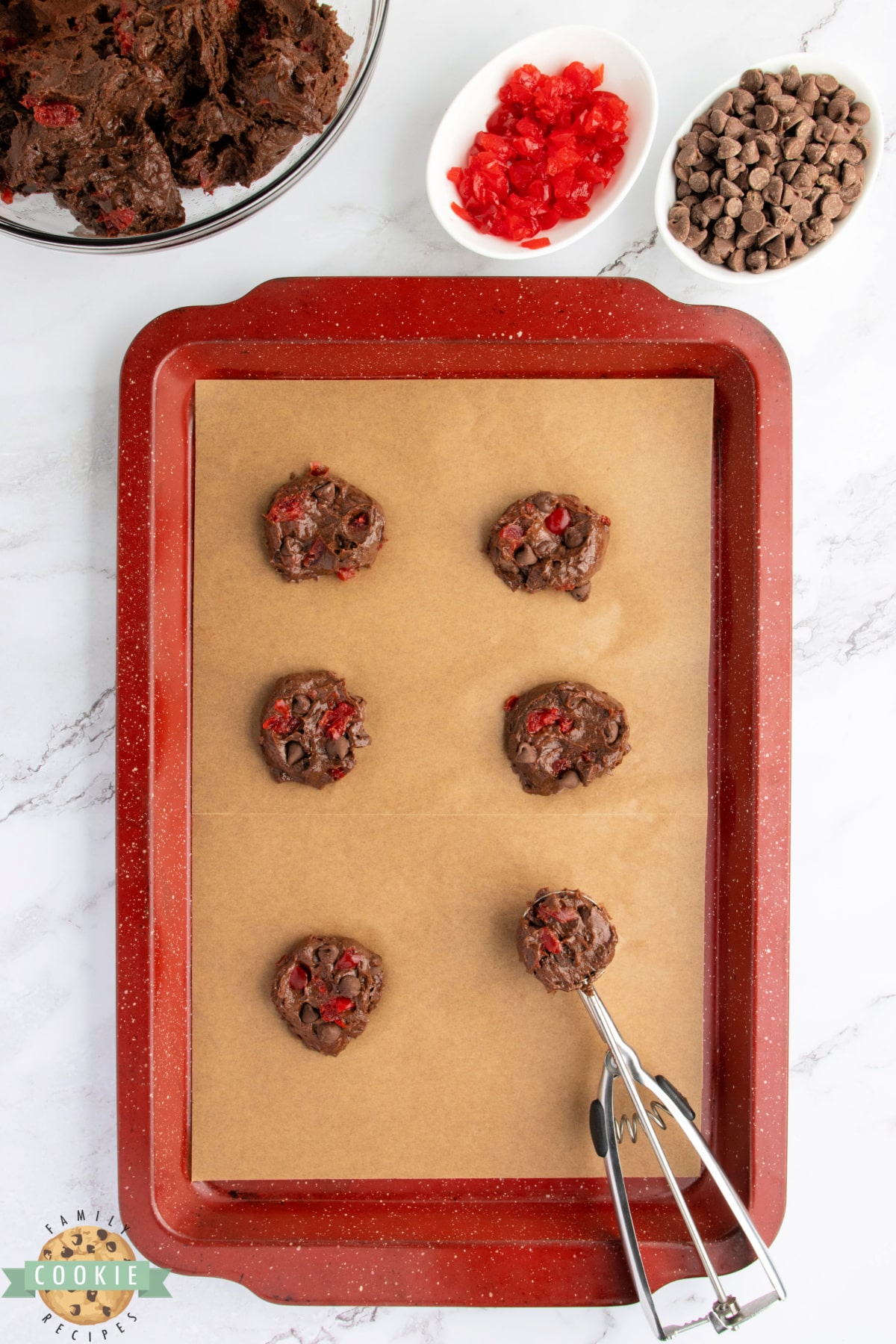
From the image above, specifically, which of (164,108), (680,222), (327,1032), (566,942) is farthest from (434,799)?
(164,108)

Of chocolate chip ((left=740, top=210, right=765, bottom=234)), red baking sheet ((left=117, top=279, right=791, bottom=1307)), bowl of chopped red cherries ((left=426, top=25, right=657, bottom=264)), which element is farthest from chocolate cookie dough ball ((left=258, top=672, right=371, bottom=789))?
chocolate chip ((left=740, top=210, right=765, bottom=234))

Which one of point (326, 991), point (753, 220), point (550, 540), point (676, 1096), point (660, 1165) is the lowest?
point (660, 1165)

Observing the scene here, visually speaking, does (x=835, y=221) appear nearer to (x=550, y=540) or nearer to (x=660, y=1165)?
(x=550, y=540)

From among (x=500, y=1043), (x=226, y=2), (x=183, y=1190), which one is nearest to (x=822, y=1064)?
(x=500, y=1043)

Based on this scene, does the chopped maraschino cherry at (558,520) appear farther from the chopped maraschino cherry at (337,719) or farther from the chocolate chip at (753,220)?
the chocolate chip at (753,220)

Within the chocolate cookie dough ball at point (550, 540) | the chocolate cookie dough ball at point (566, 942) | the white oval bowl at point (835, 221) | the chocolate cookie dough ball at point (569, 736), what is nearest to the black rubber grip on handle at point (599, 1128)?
the chocolate cookie dough ball at point (566, 942)

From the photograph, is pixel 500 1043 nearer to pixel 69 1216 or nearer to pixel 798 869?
pixel 798 869
